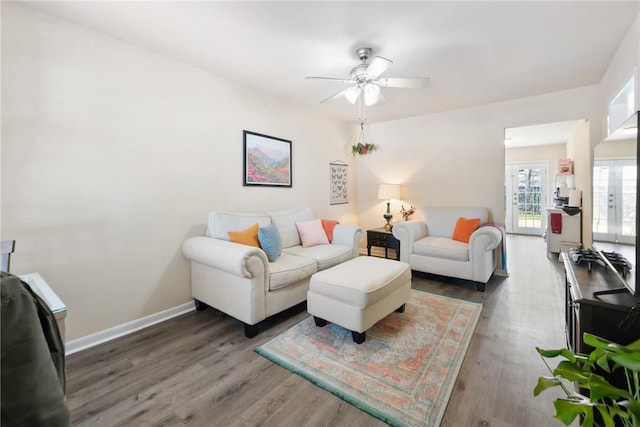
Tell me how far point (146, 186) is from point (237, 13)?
156 cm

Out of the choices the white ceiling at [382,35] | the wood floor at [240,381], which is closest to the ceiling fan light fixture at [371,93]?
the white ceiling at [382,35]

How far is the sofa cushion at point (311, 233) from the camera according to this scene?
3.31 metres

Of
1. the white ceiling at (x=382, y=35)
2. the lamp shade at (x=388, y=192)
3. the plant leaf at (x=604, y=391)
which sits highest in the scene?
the white ceiling at (x=382, y=35)

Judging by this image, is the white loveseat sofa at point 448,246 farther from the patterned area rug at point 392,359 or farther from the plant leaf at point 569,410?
the plant leaf at point 569,410

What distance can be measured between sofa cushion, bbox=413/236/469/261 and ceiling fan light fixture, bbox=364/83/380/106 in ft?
6.22

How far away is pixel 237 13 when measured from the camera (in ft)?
6.19

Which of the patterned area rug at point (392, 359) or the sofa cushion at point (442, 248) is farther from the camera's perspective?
the sofa cushion at point (442, 248)

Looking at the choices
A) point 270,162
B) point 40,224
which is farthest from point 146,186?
point 270,162

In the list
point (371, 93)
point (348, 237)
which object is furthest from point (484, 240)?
point (371, 93)

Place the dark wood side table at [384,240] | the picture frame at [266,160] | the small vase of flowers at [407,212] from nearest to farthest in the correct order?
1. the picture frame at [266,160]
2. the dark wood side table at [384,240]
3. the small vase of flowers at [407,212]

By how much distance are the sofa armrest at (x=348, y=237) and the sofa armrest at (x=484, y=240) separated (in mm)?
1283

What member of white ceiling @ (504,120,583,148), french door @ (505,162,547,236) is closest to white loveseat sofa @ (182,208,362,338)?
white ceiling @ (504,120,583,148)

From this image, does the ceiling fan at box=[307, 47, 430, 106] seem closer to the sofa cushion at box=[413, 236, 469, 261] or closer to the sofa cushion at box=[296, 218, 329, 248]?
the sofa cushion at box=[296, 218, 329, 248]

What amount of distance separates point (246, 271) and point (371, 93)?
1913 millimetres
